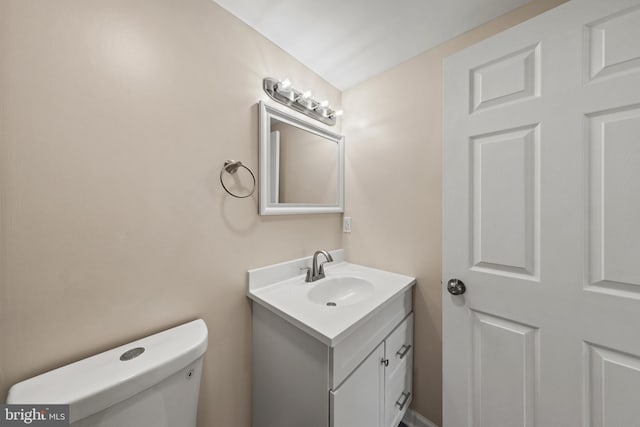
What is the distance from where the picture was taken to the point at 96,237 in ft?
2.40

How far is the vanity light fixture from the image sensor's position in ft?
3.88

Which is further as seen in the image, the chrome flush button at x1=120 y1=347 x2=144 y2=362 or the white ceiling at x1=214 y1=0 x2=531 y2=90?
the white ceiling at x1=214 y1=0 x2=531 y2=90

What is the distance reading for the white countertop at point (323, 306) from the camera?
81cm

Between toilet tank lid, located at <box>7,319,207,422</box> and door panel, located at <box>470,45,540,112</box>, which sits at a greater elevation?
door panel, located at <box>470,45,540,112</box>

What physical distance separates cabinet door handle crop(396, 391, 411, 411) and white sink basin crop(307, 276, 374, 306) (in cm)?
55

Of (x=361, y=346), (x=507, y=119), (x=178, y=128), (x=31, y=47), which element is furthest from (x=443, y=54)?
(x=31, y=47)

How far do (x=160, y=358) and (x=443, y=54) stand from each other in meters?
1.84

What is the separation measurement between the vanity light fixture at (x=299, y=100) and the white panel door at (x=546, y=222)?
71cm

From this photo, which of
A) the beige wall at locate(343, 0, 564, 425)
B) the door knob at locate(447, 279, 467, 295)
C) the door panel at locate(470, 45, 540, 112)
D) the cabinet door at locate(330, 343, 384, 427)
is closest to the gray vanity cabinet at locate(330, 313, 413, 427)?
the cabinet door at locate(330, 343, 384, 427)

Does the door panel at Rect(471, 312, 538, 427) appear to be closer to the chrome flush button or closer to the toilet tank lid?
the toilet tank lid

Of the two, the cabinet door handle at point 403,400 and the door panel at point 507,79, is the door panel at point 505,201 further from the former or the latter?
the cabinet door handle at point 403,400

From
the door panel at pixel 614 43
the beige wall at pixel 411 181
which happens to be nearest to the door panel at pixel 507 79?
the door panel at pixel 614 43

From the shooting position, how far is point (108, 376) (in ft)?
2.05

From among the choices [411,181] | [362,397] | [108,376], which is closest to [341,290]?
[362,397]
